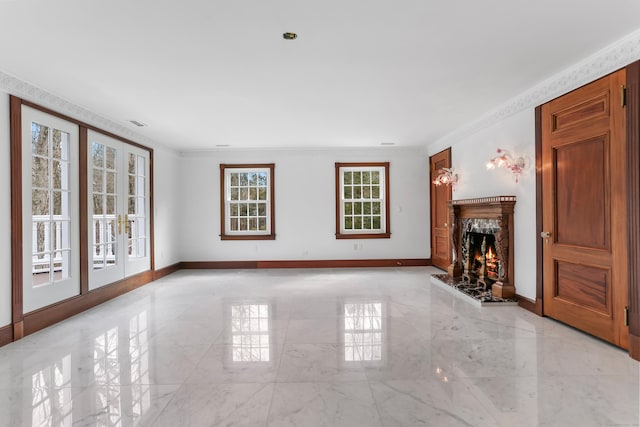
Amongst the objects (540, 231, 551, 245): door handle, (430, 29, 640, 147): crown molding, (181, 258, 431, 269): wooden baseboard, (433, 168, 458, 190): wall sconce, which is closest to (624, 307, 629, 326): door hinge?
(540, 231, 551, 245): door handle

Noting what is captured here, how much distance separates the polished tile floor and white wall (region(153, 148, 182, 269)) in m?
2.31

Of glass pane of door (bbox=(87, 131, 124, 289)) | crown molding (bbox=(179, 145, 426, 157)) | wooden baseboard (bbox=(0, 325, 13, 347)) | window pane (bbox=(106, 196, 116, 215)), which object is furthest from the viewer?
crown molding (bbox=(179, 145, 426, 157))

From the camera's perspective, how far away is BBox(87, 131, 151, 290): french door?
186 inches

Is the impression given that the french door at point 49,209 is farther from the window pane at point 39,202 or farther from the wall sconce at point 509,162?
the wall sconce at point 509,162

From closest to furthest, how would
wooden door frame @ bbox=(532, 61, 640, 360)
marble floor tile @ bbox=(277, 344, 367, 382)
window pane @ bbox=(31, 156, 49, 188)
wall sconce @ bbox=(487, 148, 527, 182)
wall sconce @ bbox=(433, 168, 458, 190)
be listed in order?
marble floor tile @ bbox=(277, 344, 367, 382), wooden door frame @ bbox=(532, 61, 640, 360), window pane @ bbox=(31, 156, 49, 188), wall sconce @ bbox=(487, 148, 527, 182), wall sconce @ bbox=(433, 168, 458, 190)

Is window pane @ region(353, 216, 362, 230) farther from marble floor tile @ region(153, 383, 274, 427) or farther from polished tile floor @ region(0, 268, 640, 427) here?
marble floor tile @ region(153, 383, 274, 427)

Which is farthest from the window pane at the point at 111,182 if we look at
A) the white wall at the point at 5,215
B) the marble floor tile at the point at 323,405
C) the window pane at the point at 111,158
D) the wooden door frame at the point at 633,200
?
the wooden door frame at the point at 633,200

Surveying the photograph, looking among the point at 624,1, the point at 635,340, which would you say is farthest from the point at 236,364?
the point at 624,1

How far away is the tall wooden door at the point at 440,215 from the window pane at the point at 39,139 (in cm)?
595

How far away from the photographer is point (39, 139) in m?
3.84

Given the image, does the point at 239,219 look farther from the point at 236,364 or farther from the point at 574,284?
the point at 574,284

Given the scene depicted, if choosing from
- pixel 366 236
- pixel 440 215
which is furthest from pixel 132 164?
pixel 440 215

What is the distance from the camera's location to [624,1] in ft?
7.73

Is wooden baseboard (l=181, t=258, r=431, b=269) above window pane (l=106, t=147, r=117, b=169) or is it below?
below
